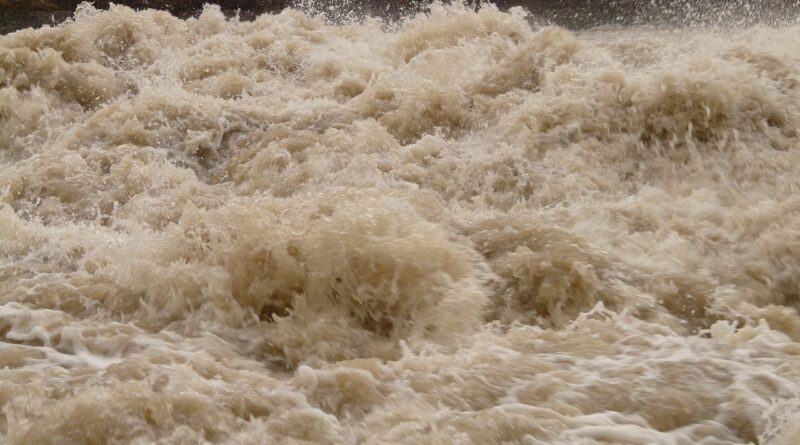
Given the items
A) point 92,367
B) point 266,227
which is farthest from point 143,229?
point 92,367

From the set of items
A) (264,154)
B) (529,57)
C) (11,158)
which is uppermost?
(529,57)

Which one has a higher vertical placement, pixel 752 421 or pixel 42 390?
pixel 752 421

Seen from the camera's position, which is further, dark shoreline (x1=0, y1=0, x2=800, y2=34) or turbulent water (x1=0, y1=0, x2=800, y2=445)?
dark shoreline (x1=0, y1=0, x2=800, y2=34)

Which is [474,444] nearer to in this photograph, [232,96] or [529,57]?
[529,57]

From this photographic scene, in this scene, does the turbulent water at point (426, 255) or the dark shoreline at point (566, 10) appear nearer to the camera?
the turbulent water at point (426, 255)

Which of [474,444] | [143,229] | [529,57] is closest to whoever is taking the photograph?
[474,444]

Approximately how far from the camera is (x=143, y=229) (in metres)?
3.70

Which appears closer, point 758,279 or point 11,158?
point 758,279

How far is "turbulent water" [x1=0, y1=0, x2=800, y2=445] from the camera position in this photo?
199 centimetres

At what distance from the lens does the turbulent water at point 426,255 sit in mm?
1985

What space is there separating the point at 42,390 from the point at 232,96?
425 cm

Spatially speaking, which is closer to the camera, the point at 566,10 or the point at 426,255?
the point at 426,255

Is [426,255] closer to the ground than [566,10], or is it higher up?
closer to the ground

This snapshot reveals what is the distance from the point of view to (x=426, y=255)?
2.89 meters
